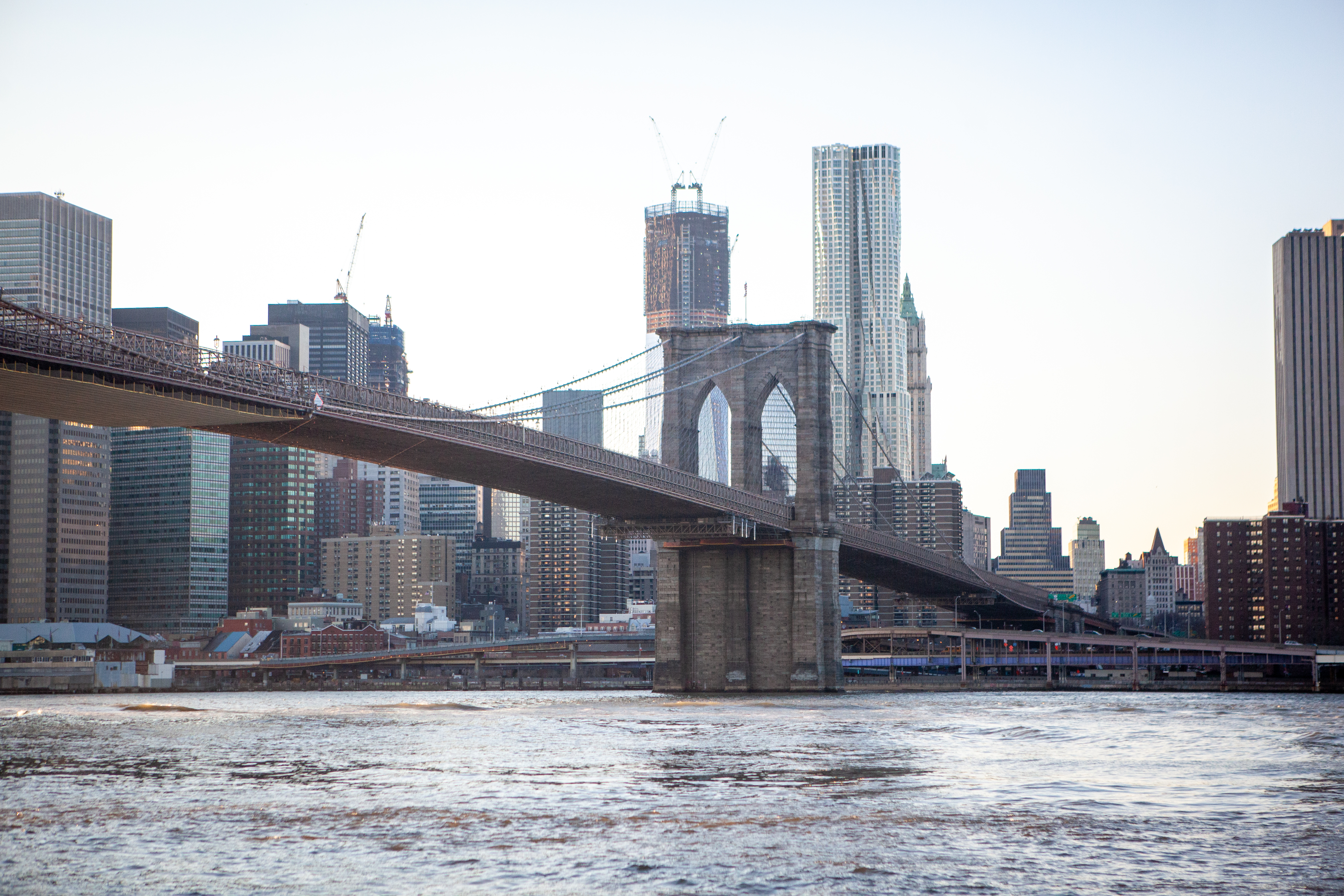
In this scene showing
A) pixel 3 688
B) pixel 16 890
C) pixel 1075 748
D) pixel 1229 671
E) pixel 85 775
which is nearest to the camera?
pixel 16 890

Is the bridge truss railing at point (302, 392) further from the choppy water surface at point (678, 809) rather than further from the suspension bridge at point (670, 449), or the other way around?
the choppy water surface at point (678, 809)

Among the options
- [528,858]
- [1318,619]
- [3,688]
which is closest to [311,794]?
[528,858]

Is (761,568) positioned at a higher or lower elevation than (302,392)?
lower

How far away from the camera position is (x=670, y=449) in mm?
91562

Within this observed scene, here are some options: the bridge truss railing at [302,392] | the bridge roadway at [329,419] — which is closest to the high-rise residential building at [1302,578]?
the bridge roadway at [329,419]

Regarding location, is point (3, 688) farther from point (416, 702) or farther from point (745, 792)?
point (745, 792)

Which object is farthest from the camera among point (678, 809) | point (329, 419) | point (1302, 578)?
point (1302, 578)

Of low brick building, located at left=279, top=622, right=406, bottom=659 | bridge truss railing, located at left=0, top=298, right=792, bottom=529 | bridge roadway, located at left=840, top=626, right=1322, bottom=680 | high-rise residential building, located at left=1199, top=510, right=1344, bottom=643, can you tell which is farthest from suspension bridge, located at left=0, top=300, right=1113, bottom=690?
high-rise residential building, located at left=1199, top=510, right=1344, bottom=643

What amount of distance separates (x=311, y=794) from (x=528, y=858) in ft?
34.5

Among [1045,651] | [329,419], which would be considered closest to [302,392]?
[329,419]

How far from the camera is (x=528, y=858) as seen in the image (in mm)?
23469

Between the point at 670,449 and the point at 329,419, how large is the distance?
3657cm

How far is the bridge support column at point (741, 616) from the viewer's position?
279 ft

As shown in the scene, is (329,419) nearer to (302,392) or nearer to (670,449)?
(302,392)
